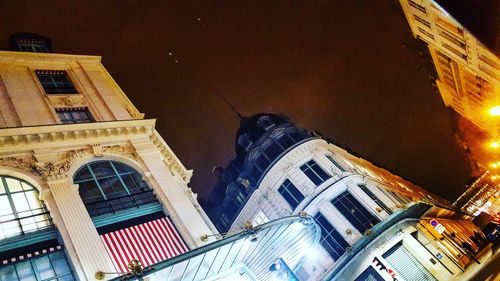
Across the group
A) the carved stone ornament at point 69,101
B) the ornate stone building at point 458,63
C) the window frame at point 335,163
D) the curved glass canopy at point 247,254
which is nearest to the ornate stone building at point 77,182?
the carved stone ornament at point 69,101

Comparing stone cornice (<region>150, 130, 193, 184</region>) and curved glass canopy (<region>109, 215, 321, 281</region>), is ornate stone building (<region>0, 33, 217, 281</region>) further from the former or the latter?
curved glass canopy (<region>109, 215, 321, 281</region>)

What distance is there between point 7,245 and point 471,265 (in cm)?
3013

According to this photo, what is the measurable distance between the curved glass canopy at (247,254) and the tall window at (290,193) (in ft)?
42.6

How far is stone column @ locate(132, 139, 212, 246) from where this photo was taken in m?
15.7

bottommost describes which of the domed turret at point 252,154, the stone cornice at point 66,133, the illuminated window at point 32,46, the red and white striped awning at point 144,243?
the red and white striped awning at point 144,243

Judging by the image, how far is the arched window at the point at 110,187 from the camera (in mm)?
15656

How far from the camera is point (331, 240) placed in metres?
26.5

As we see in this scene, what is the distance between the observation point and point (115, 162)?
58.1ft

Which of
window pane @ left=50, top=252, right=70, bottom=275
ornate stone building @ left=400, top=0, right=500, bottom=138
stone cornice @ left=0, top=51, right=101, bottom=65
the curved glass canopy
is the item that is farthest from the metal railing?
ornate stone building @ left=400, top=0, right=500, bottom=138

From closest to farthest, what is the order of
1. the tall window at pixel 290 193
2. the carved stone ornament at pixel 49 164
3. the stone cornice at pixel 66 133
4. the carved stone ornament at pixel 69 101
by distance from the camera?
the carved stone ornament at pixel 49 164
the stone cornice at pixel 66 133
the carved stone ornament at pixel 69 101
the tall window at pixel 290 193

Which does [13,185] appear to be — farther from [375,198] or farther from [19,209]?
[375,198]

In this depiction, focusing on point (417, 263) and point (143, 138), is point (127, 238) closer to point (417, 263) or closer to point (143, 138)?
point (143, 138)

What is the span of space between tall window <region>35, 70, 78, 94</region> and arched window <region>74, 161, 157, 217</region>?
6.12 m

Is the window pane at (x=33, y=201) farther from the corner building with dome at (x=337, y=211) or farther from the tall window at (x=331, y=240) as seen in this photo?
the tall window at (x=331, y=240)
